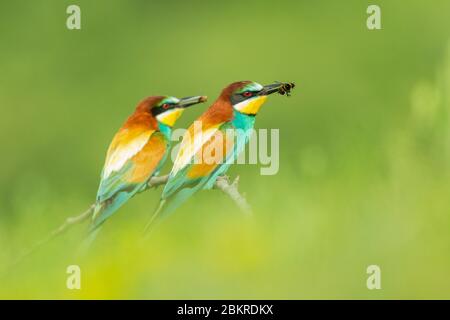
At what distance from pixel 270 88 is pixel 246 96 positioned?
0.41ft

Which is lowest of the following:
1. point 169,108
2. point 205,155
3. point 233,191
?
point 233,191

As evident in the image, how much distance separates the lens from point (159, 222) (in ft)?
8.64

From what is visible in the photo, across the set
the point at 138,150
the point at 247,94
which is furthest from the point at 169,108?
the point at 247,94

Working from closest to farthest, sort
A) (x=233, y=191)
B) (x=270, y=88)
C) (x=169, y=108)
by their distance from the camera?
(x=233, y=191) → (x=169, y=108) → (x=270, y=88)

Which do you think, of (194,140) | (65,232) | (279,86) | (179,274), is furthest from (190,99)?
(179,274)

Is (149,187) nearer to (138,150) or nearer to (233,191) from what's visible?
(138,150)

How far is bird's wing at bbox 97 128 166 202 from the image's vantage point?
110 inches

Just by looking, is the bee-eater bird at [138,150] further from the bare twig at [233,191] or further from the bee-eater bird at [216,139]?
the bare twig at [233,191]

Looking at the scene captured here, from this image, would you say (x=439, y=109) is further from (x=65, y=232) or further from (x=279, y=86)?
(x=65, y=232)

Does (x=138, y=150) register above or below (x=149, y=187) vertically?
above

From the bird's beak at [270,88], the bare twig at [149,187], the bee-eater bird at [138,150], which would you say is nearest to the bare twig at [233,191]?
the bare twig at [149,187]

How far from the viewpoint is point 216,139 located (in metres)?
2.85

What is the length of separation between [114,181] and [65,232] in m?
0.28

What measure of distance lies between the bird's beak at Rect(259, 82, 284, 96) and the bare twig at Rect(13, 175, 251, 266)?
0.35 meters
